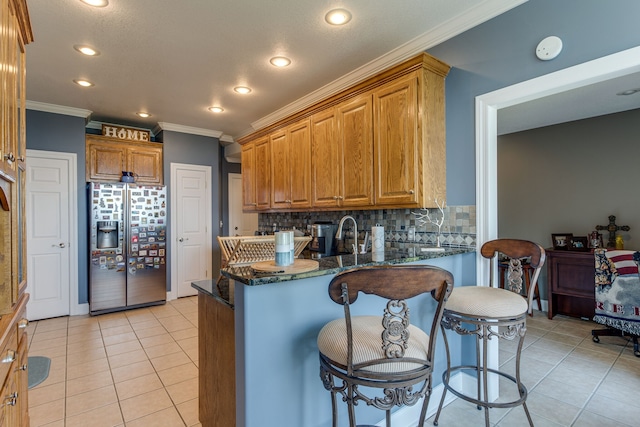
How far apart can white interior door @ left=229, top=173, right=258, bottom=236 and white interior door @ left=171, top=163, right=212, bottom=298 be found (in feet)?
3.05

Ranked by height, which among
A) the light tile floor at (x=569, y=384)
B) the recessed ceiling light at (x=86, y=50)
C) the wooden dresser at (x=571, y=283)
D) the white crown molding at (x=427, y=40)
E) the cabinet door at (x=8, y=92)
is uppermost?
the recessed ceiling light at (x=86, y=50)

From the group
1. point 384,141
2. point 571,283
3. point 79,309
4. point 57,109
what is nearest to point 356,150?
point 384,141

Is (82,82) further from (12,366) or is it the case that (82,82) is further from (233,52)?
(12,366)

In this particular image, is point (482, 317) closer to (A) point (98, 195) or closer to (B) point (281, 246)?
(B) point (281, 246)

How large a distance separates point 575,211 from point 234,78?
436 cm

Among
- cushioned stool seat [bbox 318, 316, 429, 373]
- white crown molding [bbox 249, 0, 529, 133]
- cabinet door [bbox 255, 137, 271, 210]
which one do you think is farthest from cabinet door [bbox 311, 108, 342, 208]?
cushioned stool seat [bbox 318, 316, 429, 373]

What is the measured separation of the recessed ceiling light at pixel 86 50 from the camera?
2644 millimetres

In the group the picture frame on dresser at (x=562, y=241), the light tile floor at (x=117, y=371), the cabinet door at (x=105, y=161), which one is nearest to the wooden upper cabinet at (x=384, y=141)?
the light tile floor at (x=117, y=371)

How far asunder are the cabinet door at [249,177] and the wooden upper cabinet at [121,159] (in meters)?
1.44

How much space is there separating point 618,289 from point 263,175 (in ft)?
12.8

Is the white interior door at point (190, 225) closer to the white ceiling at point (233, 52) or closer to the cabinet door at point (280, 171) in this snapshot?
the white ceiling at point (233, 52)

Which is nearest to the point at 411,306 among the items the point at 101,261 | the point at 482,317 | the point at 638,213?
the point at 482,317

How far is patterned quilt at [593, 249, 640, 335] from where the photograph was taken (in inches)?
113

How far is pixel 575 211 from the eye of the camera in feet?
13.2
